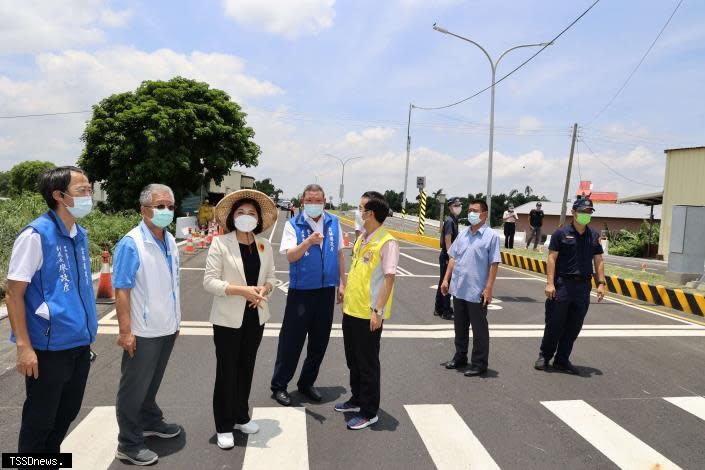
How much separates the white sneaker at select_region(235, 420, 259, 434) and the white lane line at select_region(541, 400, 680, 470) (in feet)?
8.38

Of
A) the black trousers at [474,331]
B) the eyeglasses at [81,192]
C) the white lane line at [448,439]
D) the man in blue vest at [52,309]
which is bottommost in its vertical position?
the white lane line at [448,439]

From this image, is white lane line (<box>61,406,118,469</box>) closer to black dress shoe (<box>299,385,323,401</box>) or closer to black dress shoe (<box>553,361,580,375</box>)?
black dress shoe (<box>299,385,323,401</box>)

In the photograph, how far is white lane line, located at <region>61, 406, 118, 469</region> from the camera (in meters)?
3.37

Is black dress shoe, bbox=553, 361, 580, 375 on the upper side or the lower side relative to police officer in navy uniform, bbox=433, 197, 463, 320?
lower

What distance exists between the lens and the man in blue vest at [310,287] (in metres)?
4.37

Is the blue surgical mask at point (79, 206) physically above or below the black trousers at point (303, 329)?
above

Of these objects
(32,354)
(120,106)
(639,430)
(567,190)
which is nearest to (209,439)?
(32,354)

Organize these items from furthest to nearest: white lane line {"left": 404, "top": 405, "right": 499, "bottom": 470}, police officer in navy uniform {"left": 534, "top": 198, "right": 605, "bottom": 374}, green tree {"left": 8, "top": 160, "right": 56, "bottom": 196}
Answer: green tree {"left": 8, "top": 160, "right": 56, "bottom": 196} < police officer in navy uniform {"left": 534, "top": 198, "right": 605, "bottom": 374} < white lane line {"left": 404, "top": 405, "right": 499, "bottom": 470}

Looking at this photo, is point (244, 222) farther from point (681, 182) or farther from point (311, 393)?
point (681, 182)

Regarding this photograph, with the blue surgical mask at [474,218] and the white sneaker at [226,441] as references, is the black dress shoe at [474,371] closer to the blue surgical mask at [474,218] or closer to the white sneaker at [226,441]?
the blue surgical mask at [474,218]

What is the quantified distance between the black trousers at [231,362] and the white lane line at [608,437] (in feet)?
8.84

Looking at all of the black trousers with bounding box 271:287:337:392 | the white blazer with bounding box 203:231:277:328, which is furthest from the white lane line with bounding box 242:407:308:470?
the white blazer with bounding box 203:231:277:328

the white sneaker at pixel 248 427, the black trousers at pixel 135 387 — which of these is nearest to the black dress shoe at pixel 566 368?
the white sneaker at pixel 248 427

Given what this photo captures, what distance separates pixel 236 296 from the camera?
3.56 meters
